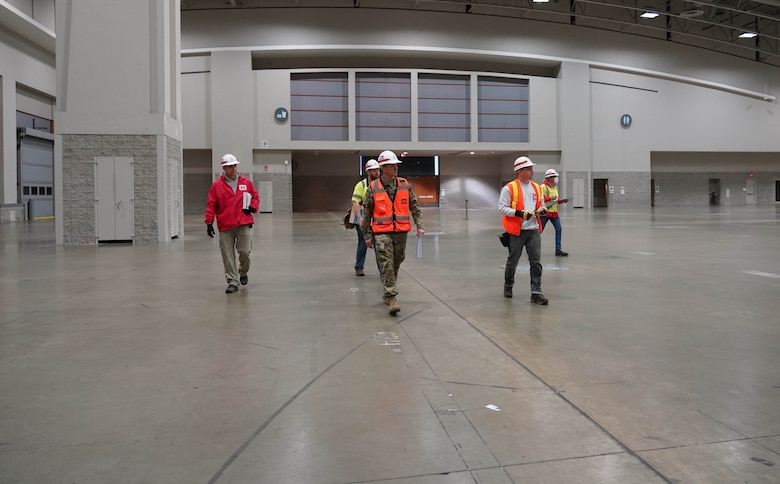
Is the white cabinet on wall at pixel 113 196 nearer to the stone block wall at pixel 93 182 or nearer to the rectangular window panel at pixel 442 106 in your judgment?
the stone block wall at pixel 93 182

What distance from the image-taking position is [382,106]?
1743 inches

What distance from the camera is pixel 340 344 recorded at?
5828 millimetres

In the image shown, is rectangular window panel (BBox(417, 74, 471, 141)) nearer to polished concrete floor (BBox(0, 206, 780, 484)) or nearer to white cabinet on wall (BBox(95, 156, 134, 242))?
white cabinet on wall (BBox(95, 156, 134, 242))

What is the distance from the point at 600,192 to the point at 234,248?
44.7 m

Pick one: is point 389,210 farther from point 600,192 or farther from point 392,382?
point 600,192

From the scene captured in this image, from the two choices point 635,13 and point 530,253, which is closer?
point 530,253

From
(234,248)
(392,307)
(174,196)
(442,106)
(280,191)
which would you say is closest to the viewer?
(392,307)

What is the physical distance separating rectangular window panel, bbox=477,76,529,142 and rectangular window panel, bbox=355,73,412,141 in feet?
18.4

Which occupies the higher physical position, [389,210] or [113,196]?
[113,196]

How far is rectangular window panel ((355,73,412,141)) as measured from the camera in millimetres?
43938

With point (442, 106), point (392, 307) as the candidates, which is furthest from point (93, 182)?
point (442, 106)

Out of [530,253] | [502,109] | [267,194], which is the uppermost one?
[502,109]

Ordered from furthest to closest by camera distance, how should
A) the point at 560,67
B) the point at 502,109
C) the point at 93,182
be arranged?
1. the point at 560,67
2. the point at 502,109
3. the point at 93,182

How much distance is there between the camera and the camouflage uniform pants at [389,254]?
7.48 meters
